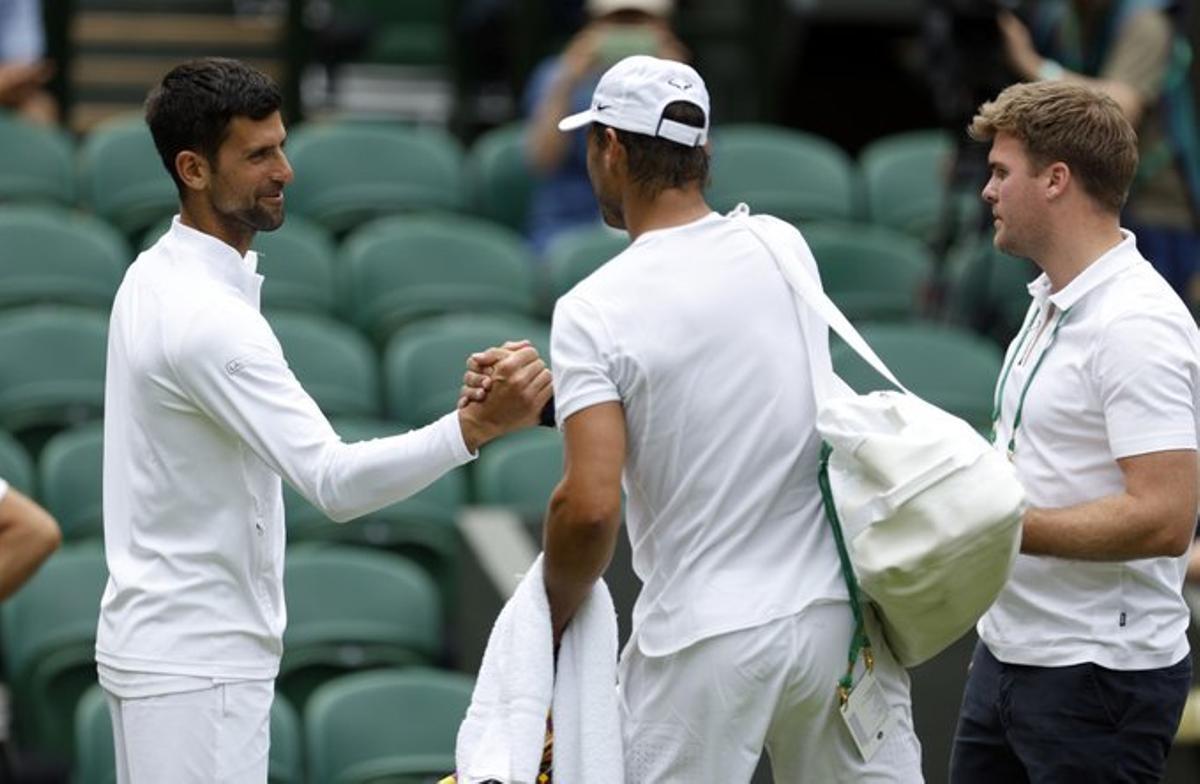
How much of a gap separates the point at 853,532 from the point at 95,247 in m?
5.31

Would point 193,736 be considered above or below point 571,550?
below

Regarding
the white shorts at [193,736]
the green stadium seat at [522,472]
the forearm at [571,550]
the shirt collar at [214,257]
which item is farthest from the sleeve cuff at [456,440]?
the green stadium seat at [522,472]

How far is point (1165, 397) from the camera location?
376cm

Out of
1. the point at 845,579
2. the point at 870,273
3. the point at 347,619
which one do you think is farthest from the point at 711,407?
the point at 870,273

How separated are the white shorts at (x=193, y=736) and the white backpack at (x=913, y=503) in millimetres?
948

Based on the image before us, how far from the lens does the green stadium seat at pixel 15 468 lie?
6977mm

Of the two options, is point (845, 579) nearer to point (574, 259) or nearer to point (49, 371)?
point (49, 371)

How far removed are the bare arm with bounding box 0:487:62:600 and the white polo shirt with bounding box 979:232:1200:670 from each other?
159 cm

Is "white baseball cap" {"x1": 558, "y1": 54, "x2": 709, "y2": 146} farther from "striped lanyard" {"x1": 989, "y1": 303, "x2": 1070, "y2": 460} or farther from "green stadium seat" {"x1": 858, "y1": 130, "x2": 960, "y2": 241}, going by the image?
"green stadium seat" {"x1": 858, "y1": 130, "x2": 960, "y2": 241}

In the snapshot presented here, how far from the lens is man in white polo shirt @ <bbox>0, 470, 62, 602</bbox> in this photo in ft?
13.5

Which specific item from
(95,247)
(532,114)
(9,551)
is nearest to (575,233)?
(532,114)

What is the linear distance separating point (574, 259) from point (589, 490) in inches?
204

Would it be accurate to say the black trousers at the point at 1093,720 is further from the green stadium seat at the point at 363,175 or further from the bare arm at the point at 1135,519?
the green stadium seat at the point at 363,175

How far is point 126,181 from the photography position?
372 inches
